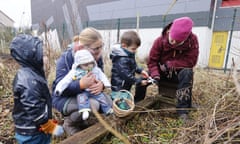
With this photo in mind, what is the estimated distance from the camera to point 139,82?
94.7 inches

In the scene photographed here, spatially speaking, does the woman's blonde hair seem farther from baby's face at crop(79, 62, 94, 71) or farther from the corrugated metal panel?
the corrugated metal panel

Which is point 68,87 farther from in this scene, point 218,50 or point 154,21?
point 154,21

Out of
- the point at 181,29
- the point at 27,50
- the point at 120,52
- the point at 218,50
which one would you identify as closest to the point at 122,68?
the point at 120,52

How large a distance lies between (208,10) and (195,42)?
7.51 meters

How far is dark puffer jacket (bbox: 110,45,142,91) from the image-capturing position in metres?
2.37

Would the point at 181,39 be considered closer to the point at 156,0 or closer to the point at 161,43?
the point at 161,43

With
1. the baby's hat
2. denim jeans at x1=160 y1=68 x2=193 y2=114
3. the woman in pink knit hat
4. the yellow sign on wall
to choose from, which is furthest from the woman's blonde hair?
the yellow sign on wall

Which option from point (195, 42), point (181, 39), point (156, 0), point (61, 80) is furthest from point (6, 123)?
point (156, 0)

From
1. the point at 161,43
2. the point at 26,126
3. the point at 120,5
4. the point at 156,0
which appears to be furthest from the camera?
the point at 120,5

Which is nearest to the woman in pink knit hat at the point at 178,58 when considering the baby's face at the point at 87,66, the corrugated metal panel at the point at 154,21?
the baby's face at the point at 87,66

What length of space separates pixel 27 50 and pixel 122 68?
1232mm

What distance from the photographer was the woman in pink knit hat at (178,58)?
6.69ft

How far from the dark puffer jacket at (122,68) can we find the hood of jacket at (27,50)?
3.65 ft

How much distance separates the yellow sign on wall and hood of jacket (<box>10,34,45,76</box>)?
28.1ft
